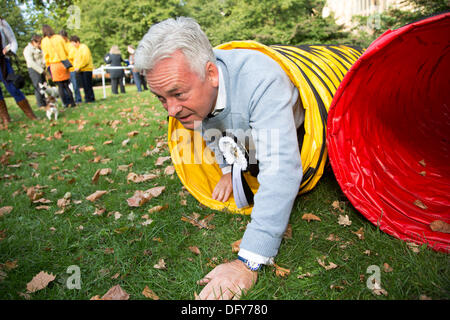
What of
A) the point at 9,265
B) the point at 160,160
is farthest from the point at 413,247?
the point at 160,160

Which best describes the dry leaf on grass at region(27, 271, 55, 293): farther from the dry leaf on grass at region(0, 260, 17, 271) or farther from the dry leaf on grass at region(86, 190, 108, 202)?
the dry leaf on grass at region(86, 190, 108, 202)

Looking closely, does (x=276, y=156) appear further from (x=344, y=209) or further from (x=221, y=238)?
(x=344, y=209)

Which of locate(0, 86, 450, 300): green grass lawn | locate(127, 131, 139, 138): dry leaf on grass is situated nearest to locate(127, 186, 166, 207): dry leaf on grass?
locate(0, 86, 450, 300): green grass lawn

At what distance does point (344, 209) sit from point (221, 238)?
103 cm

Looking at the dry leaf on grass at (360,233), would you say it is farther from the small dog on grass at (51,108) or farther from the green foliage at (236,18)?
the small dog on grass at (51,108)

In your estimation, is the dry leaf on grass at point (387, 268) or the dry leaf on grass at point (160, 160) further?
the dry leaf on grass at point (160, 160)

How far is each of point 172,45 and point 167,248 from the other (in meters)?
1.45

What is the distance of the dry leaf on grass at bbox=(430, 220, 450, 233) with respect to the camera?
2030 mm

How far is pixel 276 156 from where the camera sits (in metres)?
1.82

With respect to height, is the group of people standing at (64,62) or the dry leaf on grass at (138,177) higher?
the group of people standing at (64,62)

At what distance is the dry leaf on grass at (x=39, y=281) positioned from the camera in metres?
2.01

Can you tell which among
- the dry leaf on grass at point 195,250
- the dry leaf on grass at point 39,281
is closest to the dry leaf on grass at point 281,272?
the dry leaf on grass at point 195,250

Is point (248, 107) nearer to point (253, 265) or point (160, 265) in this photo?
point (253, 265)
